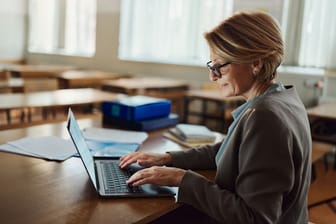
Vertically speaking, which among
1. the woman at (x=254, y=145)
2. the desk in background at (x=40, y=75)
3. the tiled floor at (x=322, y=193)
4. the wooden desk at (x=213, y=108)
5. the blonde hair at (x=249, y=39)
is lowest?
the tiled floor at (x=322, y=193)

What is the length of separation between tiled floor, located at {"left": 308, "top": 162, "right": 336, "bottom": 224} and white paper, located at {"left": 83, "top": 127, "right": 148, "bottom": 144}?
4.89 ft

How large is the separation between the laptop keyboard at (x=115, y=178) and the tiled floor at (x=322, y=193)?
5.92 feet

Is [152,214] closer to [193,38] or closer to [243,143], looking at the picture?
[243,143]

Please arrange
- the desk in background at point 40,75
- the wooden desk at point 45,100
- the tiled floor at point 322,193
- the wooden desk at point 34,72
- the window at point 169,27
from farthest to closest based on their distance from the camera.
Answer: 1. the wooden desk at point 34,72
2. the window at point 169,27
3. the desk in background at point 40,75
4. the wooden desk at point 45,100
5. the tiled floor at point 322,193

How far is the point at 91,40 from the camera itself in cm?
657

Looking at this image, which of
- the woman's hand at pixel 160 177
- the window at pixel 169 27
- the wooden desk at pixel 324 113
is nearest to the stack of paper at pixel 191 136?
the woman's hand at pixel 160 177

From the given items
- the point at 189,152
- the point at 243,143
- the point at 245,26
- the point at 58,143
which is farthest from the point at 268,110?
the point at 58,143

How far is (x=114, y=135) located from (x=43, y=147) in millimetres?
362

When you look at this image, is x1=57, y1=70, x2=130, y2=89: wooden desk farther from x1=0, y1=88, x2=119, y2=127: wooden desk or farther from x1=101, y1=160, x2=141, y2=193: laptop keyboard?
x1=101, y1=160, x2=141, y2=193: laptop keyboard

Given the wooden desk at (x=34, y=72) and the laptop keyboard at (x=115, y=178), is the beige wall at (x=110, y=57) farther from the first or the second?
the laptop keyboard at (x=115, y=178)

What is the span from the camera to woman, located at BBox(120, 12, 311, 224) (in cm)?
102

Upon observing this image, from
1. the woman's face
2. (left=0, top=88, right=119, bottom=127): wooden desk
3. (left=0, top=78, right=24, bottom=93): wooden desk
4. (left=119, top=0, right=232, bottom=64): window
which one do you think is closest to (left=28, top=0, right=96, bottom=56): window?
(left=119, top=0, right=232, bottom=64): window

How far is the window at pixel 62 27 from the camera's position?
21.6ft

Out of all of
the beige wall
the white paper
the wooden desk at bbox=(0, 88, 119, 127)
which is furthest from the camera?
the beige wall
